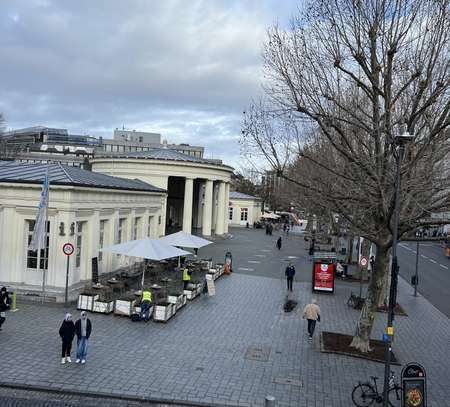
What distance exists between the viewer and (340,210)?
46.4 feet

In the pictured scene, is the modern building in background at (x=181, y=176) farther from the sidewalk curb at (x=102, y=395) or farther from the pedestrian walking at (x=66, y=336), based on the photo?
the sidewalk curb at (x=102, y=395)

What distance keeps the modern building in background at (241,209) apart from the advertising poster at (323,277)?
174 ft

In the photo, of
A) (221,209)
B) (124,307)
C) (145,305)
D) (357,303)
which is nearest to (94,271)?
(124,307)

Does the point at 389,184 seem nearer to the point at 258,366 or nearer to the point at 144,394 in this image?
the point at 258,366

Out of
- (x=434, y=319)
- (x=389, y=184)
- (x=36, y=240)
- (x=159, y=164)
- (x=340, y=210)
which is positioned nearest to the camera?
(x=389, y=184)

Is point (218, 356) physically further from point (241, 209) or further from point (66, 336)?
point (241, 209)

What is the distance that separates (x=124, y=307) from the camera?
1614 cm

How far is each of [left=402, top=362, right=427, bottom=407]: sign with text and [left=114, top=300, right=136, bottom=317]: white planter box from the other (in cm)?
970

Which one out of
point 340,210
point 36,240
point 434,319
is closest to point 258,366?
point 340,210

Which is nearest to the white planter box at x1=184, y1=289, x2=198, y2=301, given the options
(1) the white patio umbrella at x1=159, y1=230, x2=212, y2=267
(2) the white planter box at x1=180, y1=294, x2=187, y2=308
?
(2) the white planter box at x1=180, y1=294, x2=187, y2=308

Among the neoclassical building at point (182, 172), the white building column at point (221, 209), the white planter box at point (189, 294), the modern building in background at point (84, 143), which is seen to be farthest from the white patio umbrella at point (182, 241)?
the modern building in background at point (84, 143)

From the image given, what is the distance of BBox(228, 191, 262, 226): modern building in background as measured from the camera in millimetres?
76312

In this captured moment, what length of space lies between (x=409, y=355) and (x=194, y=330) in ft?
22.7

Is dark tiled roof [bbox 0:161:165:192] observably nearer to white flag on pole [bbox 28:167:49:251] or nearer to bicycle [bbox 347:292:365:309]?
white flag on pole [bbox 28:167:49:251]
